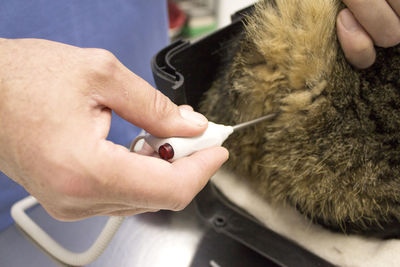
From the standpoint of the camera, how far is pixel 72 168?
32cm

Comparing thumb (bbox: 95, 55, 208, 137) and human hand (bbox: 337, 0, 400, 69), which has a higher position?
human hand (bbox: 337, 0, 400, 69)

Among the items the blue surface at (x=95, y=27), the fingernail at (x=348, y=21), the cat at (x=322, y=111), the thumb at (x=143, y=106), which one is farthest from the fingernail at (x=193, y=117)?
the blue surface at (x=95, y=27)

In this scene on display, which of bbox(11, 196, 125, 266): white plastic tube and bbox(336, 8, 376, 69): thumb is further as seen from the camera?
bbox(11, 196, 125, 266): white plastic tube

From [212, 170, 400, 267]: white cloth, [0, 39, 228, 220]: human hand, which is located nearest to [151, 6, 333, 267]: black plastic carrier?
[212, 170, 400, 267]: white cloth

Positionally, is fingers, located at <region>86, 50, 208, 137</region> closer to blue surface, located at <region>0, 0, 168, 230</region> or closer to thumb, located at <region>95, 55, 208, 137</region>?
thumb, located at <region>95, 55, 208, 137</region>

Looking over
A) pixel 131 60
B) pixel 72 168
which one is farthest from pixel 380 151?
pixel 131 60

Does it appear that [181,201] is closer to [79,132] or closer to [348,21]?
[79,132]

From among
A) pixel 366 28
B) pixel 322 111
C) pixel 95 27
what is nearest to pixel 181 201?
pixel 322 111

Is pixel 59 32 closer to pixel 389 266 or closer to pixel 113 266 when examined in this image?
pixel 113 266

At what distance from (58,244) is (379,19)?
675 mm

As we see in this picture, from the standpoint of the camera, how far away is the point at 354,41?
1.50 ft

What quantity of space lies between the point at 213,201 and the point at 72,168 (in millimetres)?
412

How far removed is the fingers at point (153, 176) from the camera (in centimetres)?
33

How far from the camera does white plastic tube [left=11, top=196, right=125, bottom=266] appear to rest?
1.97ft
